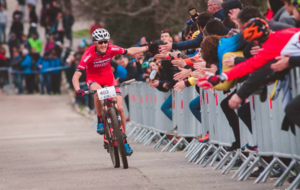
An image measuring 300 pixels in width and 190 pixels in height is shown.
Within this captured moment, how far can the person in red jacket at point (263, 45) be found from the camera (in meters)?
6.74

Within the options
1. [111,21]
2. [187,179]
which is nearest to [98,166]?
[187,179]

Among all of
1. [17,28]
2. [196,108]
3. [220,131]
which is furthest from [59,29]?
[220,131]

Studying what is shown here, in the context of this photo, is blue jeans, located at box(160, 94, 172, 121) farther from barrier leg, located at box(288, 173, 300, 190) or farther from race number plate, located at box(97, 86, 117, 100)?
barrier leg, located at box(288, 173, 300, 190)

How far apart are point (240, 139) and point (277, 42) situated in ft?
6.49

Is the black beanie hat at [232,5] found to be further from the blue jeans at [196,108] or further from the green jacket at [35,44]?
the green jacket at [35,44]

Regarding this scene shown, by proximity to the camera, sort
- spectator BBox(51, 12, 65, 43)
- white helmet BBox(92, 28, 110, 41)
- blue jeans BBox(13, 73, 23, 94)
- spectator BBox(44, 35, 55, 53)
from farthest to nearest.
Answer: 1. spectator BBox(51, 12, 65, 43)
2. spectator BBox(44, 35, 55, 53)
3. blue jeans BBox(13, 73, 23, 94)
4. white helmet BBox(92, 28, 110, 41)

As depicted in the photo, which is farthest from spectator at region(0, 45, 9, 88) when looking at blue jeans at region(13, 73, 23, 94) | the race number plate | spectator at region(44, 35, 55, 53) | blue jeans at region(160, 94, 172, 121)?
the race number plate

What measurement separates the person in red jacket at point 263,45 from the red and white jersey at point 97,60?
3.84 metres

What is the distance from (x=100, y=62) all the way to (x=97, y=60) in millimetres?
81

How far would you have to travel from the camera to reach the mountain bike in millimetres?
9727

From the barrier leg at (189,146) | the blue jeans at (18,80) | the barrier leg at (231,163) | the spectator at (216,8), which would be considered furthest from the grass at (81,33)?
the barrier leg at (231,163)

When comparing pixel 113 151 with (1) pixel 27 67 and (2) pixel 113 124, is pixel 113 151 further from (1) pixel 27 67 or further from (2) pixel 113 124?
(1) pixel 27 67

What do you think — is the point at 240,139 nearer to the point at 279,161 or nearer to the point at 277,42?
the point at 279,161

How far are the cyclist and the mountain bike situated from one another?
41 cm
